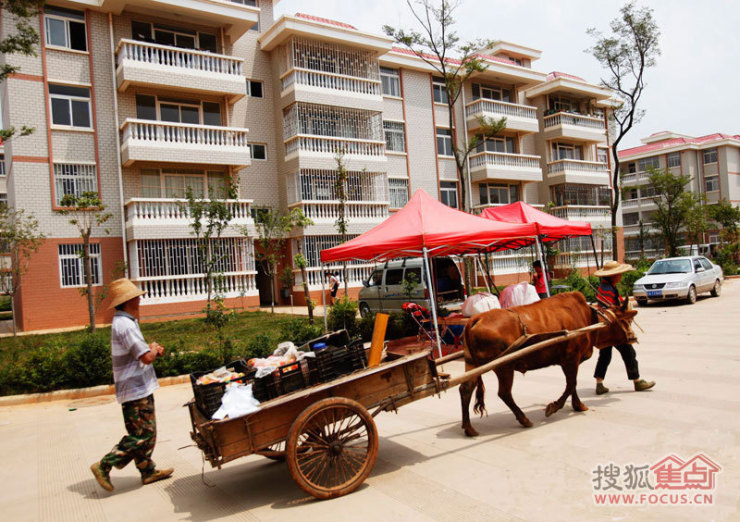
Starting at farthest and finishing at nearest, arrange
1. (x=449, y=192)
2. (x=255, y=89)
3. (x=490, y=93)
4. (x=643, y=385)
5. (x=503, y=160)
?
1. (x=490, y=93)
2. (x=503, y=160)
3. (x=449, y=192)
4. (x=255, y=89)
5. (x=643, y=385)

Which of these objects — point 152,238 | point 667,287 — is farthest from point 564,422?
point 152,238

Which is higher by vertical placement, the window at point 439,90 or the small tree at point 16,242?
the window at point 439,90

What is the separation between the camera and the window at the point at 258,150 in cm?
2400

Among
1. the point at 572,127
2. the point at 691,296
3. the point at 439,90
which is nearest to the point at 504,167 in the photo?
the point at 439,90

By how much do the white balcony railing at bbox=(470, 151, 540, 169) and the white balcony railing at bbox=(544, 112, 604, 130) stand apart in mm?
3069

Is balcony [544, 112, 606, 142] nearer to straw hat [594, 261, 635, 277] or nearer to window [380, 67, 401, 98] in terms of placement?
window [380, 67, 401, 98]

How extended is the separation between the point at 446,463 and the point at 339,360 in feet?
4.50

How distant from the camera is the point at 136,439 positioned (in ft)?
16.8

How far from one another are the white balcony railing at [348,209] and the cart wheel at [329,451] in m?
18.7

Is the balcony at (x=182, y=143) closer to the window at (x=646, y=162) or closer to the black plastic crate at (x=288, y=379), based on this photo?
the black plastic crate at (x=288, y=379)

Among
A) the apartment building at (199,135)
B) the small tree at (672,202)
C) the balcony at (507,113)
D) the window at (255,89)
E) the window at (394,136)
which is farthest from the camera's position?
the small tree at (672,202)

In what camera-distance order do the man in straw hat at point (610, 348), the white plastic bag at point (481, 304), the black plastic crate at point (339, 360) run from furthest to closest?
1. the white plastic bag at point (481, 304)
2. the man in straw hat at point (610, 348)
3. the black plastic crate at point (339, 360)

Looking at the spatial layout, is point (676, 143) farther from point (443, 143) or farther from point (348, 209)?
point (348, 209)

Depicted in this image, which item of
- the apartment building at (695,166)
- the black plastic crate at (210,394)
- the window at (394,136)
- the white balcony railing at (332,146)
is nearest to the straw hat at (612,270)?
the black plastic crate at (210,394)
